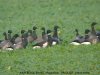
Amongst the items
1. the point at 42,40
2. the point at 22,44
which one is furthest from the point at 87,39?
the point at 22,44

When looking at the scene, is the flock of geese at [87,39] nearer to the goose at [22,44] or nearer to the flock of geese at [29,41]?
the flock of geese at [29,41]

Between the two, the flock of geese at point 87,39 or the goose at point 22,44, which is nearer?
the flock of geese at point 87,39

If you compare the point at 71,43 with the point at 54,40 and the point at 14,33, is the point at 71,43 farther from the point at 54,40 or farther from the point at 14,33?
the point at 14,33

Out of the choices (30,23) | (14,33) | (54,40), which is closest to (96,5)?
(30,23)

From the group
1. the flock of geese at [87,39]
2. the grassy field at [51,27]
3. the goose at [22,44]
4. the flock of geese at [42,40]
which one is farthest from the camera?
the goose at [22,44]

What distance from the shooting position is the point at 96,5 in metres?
28.6

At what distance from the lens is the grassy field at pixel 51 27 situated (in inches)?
606

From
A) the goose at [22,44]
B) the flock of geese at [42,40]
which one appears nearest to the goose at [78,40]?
the flock of geese at [42,40]

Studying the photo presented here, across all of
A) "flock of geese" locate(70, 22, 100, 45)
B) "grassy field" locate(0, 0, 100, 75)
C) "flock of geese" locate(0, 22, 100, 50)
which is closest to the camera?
"grassy field" locate(0, 0, 100, 75)

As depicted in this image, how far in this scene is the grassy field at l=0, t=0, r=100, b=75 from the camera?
15.4m

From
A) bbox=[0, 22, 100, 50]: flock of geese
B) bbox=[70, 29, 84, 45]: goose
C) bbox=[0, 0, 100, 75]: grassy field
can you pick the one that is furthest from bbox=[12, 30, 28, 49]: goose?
bbox=[70, 29, 84, 45]: goose

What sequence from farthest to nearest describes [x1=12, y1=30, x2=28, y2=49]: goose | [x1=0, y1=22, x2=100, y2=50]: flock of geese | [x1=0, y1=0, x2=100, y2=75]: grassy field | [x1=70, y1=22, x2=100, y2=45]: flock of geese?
1. [x1=12, y1=30, x2=28, y2=49]: goose
2. [x1=0, y1=22, x2=100, y2=50]: flock of geese
3. [x1=70, y1=22, x2=100, y2=45]: flock of geese
4. [x1=0, y1=0, x2=100, y2=75]: grassy field

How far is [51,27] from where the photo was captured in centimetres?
2350

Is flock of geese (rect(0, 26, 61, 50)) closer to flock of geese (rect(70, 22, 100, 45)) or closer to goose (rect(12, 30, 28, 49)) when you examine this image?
goose (rect(12, 30, 28, 49))
